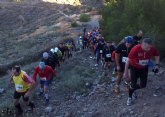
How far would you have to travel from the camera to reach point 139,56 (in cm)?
1002

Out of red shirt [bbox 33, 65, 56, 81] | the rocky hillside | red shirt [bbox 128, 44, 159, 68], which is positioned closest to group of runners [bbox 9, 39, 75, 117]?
red shirt [bbox 33, 65, 56, 81]

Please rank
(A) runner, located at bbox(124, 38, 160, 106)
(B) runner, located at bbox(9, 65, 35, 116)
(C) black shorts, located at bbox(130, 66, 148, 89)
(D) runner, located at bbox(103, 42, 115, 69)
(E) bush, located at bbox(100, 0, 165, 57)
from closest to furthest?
1. (A) runner, located at bbox(124, 38, 160, 106)
2. (C) black shorts, located at bbox(130, 66, 148, 89)
3. (B) runner, located at bbox(9, 65, 35, 116)
4. (D) runner, located at bbox(103, 42, 115, 69)
5. (E) bush, located at bbox(100, 0, 165, 57)

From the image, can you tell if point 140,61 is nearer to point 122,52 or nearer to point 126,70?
point 126,70

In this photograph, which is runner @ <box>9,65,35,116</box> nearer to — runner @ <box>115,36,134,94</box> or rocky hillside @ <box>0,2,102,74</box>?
runner @ <box>115,36,134,94</box>

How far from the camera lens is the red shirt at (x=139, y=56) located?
993 cm

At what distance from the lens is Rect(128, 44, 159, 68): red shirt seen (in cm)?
993

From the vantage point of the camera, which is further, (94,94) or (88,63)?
(88,63)

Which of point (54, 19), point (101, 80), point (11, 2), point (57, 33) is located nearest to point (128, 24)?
Result: point (101, 80)

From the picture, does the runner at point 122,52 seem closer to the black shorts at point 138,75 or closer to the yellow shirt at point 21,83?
the black shorts at point 138,75

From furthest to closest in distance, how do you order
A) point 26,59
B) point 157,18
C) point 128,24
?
point 26,59 < point 128,24 < point 157,18

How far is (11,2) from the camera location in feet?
256

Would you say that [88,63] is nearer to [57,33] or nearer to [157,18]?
[157,18]

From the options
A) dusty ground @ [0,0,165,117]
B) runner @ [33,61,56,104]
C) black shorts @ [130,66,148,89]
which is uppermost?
black shorts @ [130,66,148,89]

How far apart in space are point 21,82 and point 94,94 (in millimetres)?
2559
